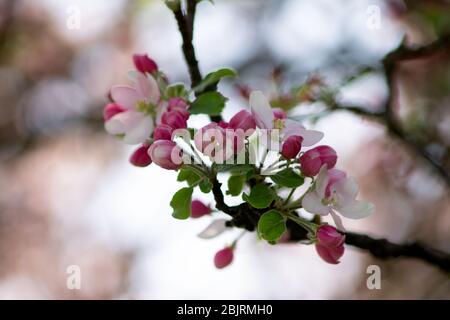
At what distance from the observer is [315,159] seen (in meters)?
0.99

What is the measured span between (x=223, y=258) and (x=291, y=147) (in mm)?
351

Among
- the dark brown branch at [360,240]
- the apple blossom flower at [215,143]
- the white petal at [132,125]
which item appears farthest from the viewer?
the white petal at [132,125]

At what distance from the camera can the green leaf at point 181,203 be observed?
103 centimetres

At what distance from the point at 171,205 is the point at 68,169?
286 cm

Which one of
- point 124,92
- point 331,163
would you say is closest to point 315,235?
point 331,163

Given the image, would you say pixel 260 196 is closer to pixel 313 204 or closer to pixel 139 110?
pixel 313 204

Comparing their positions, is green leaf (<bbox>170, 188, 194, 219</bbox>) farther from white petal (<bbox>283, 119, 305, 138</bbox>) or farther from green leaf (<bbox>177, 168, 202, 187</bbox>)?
white petal (<bbox>283, 119, 305, 138</bbox>)

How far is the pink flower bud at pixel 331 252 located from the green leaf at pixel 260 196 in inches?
4.9

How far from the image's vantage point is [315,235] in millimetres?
1016

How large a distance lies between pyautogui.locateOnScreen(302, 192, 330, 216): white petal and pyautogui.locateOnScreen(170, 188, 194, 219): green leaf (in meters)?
0.18

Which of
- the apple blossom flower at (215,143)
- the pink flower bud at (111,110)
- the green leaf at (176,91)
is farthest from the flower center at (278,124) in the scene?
the pink flower bud at (111,110)

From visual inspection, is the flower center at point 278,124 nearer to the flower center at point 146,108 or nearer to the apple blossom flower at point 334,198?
the apple blossom flower at point 334,198

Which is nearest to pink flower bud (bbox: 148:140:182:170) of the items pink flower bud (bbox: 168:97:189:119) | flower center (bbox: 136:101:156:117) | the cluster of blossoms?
the cluster of blossoms

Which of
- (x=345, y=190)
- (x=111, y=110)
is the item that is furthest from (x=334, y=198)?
(x=111, y=110)
